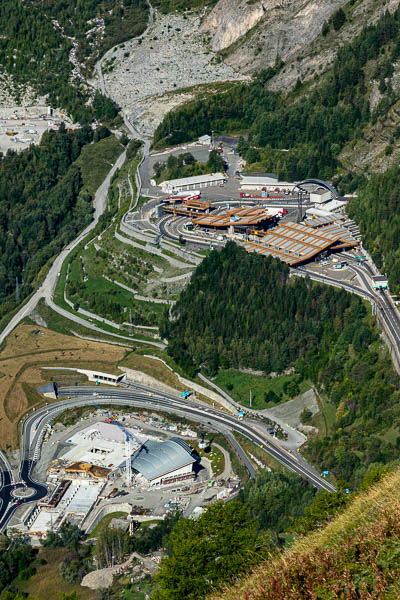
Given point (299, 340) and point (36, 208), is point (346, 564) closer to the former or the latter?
point (299, 340)

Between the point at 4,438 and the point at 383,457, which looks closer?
the point at 383,457

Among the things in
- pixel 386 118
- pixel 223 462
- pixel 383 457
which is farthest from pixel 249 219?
pixel 383 457

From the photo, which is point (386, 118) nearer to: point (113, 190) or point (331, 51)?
point (331, 51)

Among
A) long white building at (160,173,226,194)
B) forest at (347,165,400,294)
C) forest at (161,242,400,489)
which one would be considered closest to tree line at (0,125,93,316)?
long white building at (160,173,226,194)

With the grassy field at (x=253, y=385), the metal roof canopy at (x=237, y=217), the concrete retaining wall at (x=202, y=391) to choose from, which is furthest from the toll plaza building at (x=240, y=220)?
the grassy field at (x=253, y=385)

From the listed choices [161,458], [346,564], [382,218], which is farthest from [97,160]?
[346,564]

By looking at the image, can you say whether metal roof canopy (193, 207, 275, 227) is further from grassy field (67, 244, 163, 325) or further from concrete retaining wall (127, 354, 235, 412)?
concrete retaining wall (127, 354, 235, 412)

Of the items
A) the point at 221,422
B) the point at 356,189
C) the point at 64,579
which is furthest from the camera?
the point at 356,189
